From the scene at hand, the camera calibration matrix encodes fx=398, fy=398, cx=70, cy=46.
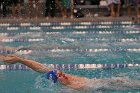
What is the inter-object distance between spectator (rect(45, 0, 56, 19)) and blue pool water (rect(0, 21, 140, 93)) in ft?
2.67

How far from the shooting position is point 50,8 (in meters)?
11.5

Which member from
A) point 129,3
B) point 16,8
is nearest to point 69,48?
point 16,8

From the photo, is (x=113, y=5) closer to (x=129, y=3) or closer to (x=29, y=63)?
(x=129, y=3)

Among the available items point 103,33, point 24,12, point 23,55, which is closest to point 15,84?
point 23,55

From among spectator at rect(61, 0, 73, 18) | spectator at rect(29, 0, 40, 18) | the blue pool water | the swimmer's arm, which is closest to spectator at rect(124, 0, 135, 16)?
the blue pool water

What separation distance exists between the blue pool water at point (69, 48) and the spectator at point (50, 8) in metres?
0.81

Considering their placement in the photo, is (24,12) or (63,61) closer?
(63,61)

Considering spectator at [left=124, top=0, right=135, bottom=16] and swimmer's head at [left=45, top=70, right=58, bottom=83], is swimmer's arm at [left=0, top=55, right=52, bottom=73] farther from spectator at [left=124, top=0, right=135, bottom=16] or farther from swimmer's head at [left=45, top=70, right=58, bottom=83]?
spectator at [left=124, top=0, right=135, bottom=16]

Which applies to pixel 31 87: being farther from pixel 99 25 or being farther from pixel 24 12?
pixel 24 12

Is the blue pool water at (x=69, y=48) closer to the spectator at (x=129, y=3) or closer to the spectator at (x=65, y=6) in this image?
the spectator at (x=65, y=6)

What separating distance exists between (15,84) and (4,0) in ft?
21.1

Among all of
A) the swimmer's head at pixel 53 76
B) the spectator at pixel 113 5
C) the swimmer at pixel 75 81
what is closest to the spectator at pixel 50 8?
the spectator at pixel 113 5

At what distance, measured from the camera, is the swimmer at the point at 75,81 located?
15.1 ft

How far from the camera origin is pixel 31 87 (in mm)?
5184
